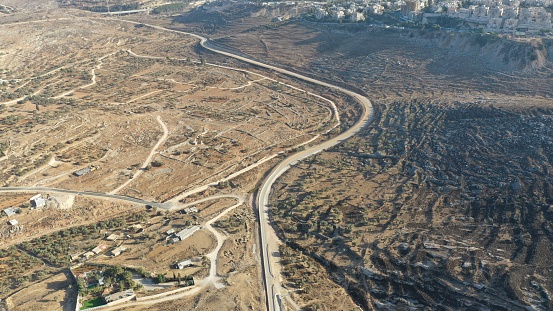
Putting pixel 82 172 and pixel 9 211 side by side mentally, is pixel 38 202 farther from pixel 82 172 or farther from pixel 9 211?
pixel 82 172

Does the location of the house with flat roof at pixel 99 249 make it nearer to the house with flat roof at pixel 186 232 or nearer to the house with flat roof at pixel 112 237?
the house with flat roof at pixel 112 237

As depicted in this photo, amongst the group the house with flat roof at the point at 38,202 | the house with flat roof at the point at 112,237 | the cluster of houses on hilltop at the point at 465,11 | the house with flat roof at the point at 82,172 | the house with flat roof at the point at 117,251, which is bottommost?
the house with flat roof at the point at 117,251

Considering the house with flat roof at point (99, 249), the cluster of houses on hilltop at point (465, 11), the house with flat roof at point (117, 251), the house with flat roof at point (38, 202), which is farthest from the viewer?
the cluster of houses on hilltop at point (465, 11)

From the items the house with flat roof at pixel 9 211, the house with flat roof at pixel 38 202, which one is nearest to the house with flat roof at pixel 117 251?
Result: the house with flat roof at pixel 38 202

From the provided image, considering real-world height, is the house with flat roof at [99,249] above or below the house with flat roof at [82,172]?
below

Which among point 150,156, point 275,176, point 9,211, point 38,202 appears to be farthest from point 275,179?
point 9,211

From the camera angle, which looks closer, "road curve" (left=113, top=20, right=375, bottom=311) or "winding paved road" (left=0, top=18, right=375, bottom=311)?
"road curve" (left=113, top=20, right=375, bottom=311)

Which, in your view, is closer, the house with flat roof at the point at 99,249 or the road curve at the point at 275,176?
the road curve at the point at 275,176

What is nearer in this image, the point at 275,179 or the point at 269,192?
the point at 269,192

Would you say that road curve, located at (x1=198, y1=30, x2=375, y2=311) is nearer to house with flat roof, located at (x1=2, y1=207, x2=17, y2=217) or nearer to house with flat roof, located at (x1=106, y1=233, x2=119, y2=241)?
house with flat roof, located at (x1=106, y1=233, x2=119, y2=241)

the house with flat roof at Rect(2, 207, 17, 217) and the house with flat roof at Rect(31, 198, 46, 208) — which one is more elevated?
the house with flat roof at Rect(31, 198, 46, 208)

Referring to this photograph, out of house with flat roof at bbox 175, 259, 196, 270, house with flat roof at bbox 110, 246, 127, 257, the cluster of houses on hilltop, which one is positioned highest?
the cluster of houses on hilltop

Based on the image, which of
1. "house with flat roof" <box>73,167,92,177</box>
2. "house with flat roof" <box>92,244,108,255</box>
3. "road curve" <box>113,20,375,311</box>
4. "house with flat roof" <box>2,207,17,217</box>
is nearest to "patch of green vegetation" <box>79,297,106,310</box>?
"house with flat roof" <box>92,244,108,255</box>
